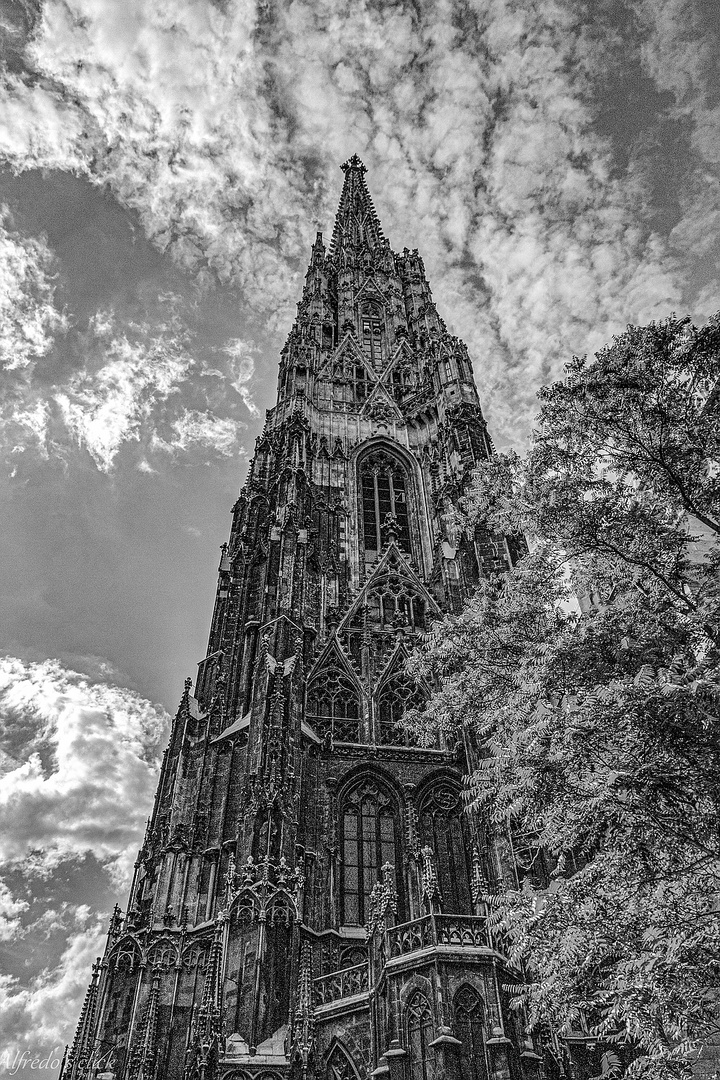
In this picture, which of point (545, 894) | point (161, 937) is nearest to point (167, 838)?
point (161, 937)

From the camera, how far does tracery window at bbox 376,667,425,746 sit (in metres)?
24.9

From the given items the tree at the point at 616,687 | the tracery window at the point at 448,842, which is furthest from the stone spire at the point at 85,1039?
the tree at the point at 616,687

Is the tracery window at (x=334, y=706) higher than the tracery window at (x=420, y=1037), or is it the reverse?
the tracery window at (x=334, y=706)

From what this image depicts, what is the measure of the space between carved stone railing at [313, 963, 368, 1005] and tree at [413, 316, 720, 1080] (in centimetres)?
409

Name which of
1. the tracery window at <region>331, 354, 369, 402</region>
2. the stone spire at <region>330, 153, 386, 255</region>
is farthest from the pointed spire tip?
the tracery window at <region>331, 354, 369, 402</region>

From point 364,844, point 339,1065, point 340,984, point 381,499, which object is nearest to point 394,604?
point 381,499

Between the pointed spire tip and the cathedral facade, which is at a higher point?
the pointed spire tip

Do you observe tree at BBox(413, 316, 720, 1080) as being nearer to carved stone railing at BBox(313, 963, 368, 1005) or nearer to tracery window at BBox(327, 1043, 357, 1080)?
carved stone railing at BBox(313, 963, 368, 1005)

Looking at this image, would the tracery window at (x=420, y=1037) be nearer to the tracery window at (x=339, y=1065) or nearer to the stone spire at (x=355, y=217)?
the tracery window at (x=339, y=1065)

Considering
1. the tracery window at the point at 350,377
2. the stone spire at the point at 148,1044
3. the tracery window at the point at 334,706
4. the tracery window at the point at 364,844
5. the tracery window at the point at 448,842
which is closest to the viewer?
the stone spire at the point at 148,1044

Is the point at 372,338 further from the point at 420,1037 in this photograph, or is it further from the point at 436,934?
the point at 420,1037

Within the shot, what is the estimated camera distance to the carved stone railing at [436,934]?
16281mm

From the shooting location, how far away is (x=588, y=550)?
12.0 m

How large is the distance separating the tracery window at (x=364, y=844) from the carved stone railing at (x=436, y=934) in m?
4.19
